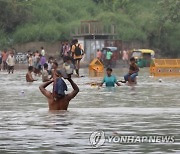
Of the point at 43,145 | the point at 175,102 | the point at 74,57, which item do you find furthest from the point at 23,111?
the point at 74,57

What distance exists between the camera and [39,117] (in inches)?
703

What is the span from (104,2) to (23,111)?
52237 mm

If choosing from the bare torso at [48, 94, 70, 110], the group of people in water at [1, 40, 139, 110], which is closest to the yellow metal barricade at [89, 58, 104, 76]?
the group of people in water at [1, 40, 139, 110]

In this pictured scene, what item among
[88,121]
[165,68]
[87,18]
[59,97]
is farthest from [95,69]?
[87,18]

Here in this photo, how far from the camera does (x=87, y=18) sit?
6700 cm

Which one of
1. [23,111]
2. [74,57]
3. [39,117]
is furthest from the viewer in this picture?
[74,57]

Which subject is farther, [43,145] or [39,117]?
[39,117]

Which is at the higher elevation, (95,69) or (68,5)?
(68,5)

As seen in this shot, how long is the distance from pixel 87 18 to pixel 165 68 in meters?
27.0

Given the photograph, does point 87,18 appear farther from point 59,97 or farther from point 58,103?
point 59,97

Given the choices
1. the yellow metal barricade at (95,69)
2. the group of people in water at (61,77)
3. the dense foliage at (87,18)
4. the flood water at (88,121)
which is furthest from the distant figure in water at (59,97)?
the dense foliage at (87,18)

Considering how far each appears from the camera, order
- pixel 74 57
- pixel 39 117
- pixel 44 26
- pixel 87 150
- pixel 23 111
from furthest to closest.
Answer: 1. pixel 44 26
2. pixel 74 57
3. pixel 23 111
4. pixel 39 117
5. pixel 87 150

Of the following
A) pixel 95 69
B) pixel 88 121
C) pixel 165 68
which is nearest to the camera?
pixel 88 121

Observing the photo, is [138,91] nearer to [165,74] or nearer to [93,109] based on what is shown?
[93,109]
